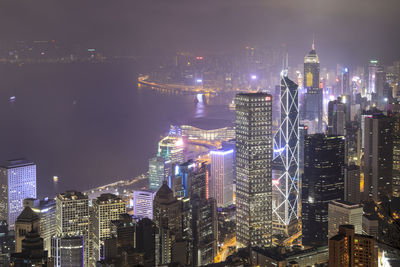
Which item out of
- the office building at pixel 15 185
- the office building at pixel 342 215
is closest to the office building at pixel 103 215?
the office building at pixel 15 185

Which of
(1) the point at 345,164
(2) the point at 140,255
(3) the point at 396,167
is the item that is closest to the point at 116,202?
(2) the point at 140,255

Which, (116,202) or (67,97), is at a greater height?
(67,97)

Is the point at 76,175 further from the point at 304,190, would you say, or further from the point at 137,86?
the point at 137,86

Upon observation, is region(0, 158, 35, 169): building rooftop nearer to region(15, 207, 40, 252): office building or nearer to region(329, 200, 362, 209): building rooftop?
region(15, 207, 40, 252): office building

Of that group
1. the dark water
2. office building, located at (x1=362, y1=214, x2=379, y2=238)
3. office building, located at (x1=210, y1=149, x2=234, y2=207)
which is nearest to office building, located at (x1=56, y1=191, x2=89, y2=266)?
the dark water

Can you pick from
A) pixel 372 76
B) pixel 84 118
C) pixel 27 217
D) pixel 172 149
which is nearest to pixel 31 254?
pixel 27 217

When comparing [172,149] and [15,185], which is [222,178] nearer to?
[172,149]

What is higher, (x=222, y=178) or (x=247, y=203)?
(x=222, y=178)
